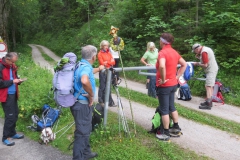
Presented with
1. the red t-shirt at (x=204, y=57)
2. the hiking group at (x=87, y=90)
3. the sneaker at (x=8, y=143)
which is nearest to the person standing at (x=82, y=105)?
the hiking group at (x=87, y=90)

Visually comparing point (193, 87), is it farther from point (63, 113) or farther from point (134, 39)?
point (134, 39)

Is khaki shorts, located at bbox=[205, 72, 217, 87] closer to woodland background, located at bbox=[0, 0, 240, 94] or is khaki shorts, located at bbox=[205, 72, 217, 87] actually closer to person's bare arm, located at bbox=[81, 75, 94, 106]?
woodland background, located at bbox=[0, 0, 240, 94]

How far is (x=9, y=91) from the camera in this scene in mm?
5168

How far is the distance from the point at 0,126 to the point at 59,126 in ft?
6.02

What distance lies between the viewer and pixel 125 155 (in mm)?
4180

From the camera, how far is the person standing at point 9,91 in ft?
16.6

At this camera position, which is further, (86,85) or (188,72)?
(188,72)

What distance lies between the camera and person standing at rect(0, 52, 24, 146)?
5.06 meters

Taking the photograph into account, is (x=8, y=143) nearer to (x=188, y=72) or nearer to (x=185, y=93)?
(x=188, y=72)

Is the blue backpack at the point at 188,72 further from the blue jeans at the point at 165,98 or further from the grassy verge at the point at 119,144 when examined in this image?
the blue jeans at the point at 165,98

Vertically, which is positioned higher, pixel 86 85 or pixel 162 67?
pixel 162 67

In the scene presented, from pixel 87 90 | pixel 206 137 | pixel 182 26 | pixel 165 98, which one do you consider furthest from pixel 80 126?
pixel 182 26

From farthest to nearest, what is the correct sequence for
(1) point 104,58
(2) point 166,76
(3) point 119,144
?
1. (1) point 104,58
2. (2) point 166,76
3. (3) point 119,144

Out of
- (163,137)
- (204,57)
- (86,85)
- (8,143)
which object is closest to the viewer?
(86,85)
